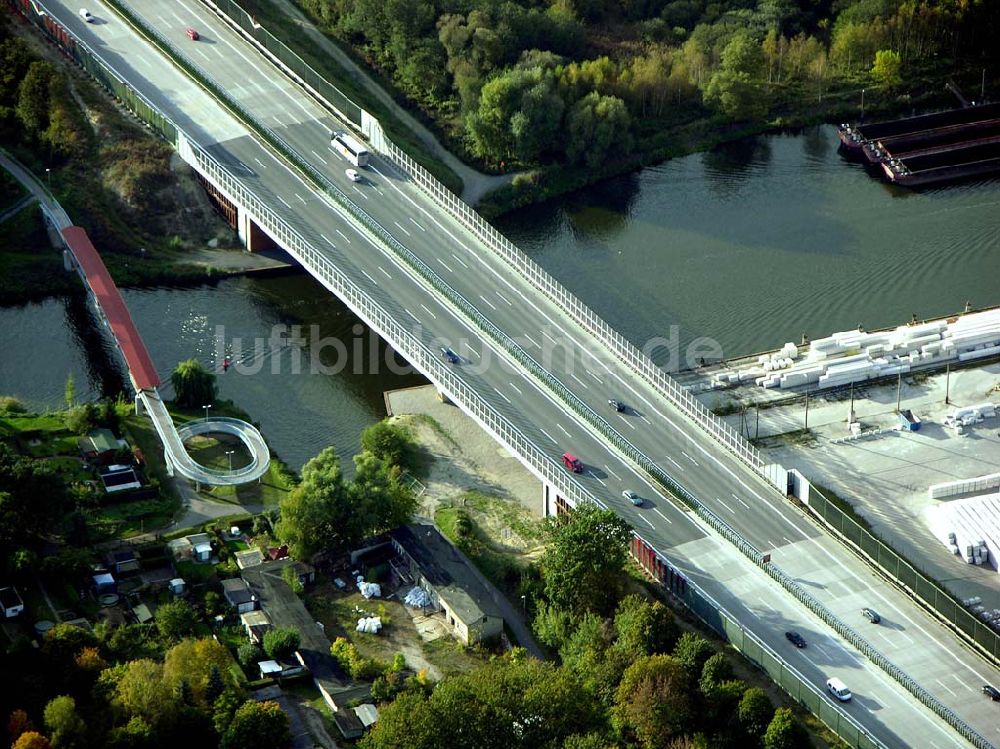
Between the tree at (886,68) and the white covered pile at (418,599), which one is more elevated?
the tree at (886,68)

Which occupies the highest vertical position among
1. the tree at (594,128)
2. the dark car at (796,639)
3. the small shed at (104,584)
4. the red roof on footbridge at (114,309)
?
the tree at (594,128)

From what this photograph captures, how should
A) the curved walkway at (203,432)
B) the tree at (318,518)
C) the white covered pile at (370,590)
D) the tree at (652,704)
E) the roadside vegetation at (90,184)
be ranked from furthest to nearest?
the roadside vegetation at (90,184), the curved walkway at (203,432), the tree at (318,518), the white covered pile at (370,590), the tree at (652,704)

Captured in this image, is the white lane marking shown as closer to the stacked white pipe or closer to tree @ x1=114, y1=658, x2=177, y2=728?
the stacked white pipe

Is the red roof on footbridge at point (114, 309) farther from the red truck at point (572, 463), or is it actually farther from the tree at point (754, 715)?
the tree at point (754, 715)

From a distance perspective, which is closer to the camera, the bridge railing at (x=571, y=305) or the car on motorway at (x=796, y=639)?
the car on motorway at (x=796, y=639)

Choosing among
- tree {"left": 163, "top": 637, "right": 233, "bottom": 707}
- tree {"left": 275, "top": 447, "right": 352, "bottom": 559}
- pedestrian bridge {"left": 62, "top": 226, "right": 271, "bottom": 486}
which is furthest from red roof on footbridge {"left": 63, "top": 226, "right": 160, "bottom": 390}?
tree {"left": 163, "top": 637, "right": 233, "bottom": 707}

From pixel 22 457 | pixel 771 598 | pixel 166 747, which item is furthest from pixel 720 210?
pixel 166 747

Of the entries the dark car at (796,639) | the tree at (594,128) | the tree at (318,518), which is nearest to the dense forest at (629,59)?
the tree at (594,128)

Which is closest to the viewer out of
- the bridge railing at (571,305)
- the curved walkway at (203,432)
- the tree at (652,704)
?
the tree at (652,704)
